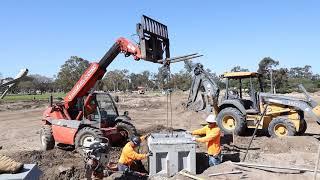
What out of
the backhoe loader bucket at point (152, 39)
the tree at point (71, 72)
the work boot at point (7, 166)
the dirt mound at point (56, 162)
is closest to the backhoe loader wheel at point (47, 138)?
the dirt mound at point (56, 162)

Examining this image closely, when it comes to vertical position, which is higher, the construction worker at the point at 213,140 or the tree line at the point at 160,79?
the tree line at the point at 160,79

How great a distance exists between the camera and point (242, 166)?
10383mm

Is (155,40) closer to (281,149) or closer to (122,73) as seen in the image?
(281,149)

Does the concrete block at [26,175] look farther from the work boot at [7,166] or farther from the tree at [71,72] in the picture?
the tree at [71,72]

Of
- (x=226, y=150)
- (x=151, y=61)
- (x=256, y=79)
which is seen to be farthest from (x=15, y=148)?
(x=256, y=79)

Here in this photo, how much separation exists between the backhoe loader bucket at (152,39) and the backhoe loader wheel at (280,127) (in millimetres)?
4942

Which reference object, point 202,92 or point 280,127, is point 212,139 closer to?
point 202,92

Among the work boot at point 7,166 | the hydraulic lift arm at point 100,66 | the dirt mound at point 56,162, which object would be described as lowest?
the dirt mound at point 56,162

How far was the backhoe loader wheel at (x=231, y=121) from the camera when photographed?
16.5 metres

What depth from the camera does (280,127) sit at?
16297mm

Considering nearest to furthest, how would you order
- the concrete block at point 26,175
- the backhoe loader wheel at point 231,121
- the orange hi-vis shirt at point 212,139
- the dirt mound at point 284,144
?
1. the concrete block at point 26,175
2. the orange hi-vis shirt at point 212,139
3. the dirt mound at point 284,144
4. the backhoe loader wheel at point 231,121

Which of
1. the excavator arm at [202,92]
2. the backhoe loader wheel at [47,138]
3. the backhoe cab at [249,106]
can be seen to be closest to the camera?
the backhoe loader wheel at [47,138]

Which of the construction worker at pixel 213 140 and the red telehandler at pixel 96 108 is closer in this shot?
the construction worker at pixel 213 140

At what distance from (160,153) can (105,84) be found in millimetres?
87025
